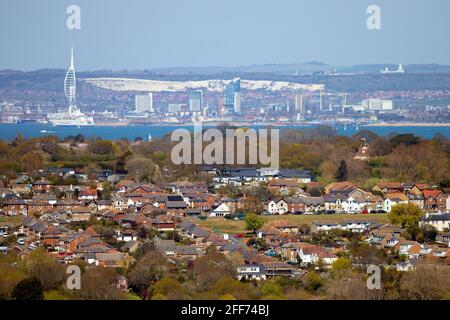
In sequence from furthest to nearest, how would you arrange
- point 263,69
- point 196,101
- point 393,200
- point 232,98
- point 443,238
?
point 263,69 → point 196,101 → point 232,98 → point 393,200 → point 443,238

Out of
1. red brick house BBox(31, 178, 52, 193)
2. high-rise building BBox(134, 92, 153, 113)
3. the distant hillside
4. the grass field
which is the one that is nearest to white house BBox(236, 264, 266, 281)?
the grass field

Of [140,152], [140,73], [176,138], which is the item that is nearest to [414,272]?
[140,152]

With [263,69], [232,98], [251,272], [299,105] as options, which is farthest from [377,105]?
[251,272]

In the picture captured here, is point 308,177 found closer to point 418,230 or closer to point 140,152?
point 140,152

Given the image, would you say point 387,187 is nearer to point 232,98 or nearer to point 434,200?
point 434,200

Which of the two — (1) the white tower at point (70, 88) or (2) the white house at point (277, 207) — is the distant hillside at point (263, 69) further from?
(2) the white house at point (277, 207)

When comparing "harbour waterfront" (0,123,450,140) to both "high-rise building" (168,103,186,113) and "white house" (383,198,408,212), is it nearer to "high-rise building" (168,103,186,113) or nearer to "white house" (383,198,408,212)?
"high-rise building" (168,103,186,113)
